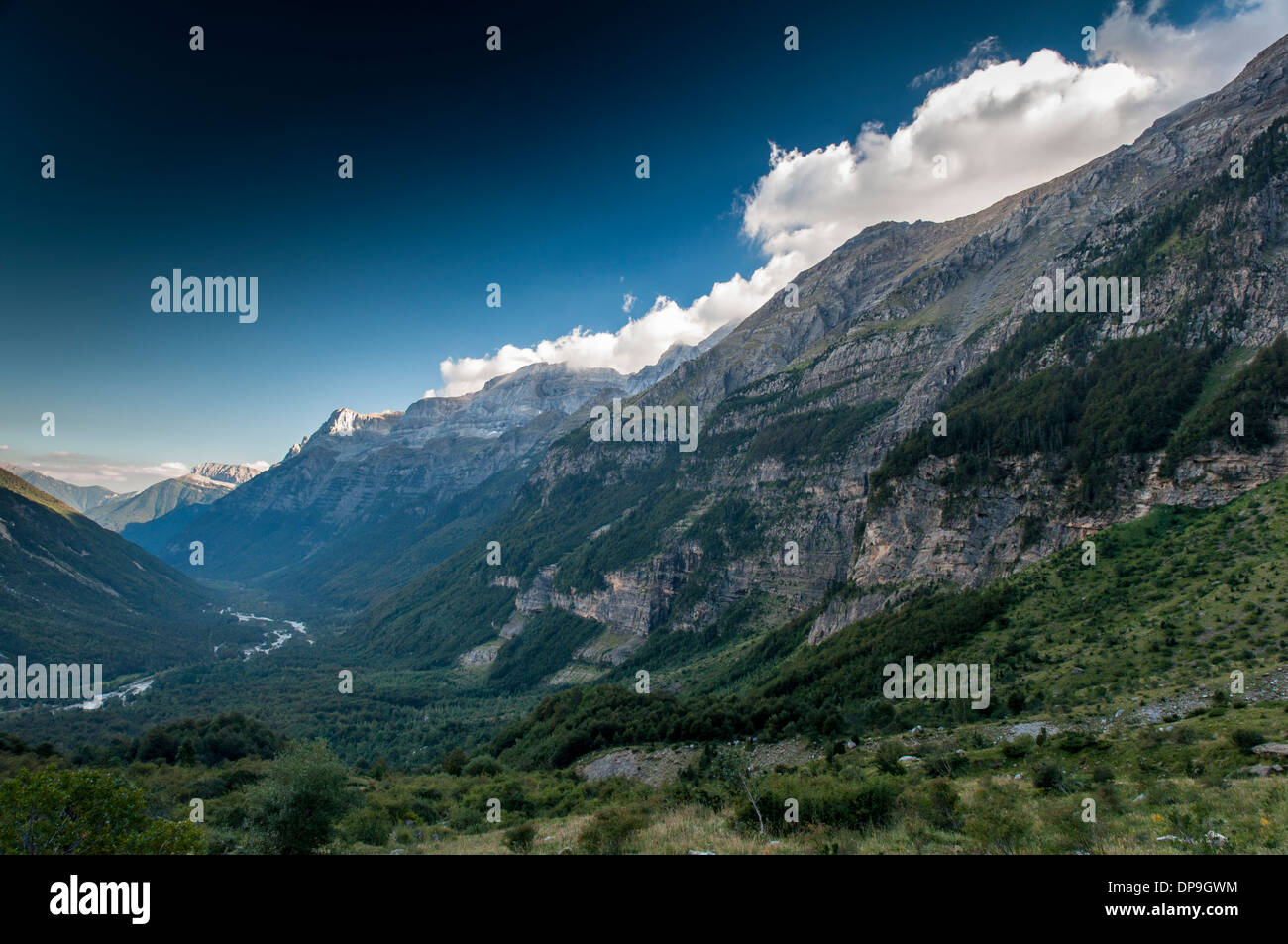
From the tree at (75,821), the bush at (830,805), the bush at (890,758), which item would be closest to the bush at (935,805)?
the bush at (830,805)

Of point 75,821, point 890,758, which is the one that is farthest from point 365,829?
point 890,758

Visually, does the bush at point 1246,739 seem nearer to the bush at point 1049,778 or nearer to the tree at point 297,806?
the bush at point 1049,778

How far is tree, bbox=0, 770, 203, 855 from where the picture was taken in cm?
1462

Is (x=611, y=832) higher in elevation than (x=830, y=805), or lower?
lower

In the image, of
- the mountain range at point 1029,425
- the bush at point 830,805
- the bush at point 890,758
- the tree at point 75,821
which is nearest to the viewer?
the tree at point 75,821

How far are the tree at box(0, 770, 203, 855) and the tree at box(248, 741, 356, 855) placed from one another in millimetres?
8417

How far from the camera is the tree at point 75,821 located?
14.6 metres

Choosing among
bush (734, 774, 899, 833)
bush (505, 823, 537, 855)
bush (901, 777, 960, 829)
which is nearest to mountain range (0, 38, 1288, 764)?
bush (901, 777, 960, 829)

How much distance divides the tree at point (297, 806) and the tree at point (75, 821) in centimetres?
842

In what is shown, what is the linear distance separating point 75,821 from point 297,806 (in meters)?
10.4

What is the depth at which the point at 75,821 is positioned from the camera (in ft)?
50.7

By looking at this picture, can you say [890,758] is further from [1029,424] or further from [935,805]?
[1029,424]

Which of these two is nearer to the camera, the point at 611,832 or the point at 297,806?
the point at 611,832

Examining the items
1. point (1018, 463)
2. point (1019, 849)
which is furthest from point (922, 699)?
point (1018, 463)
